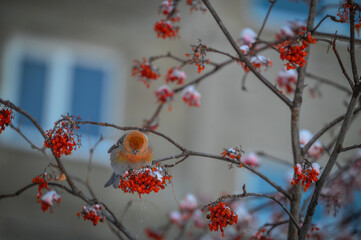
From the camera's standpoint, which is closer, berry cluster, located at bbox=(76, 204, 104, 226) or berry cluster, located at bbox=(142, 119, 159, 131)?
berry cluster, located at bbox=(76, 204, 104, 226)

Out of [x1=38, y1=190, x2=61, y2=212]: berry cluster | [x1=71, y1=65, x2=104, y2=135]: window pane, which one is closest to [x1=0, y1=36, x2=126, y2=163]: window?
[x1=71, y1=65, x2=104, y2=135]: window pane

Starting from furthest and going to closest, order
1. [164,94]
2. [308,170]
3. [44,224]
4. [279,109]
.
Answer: [279,109]
[44,224]
[164,94]
[308,170]

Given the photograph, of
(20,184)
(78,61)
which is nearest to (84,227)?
(20,184)

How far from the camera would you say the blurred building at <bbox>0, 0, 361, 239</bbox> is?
5832 millimetres

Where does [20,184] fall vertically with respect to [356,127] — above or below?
below

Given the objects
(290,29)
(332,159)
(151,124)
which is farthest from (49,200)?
(290,29)

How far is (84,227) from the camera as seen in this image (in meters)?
5.75

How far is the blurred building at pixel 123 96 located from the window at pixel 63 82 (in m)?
0.01

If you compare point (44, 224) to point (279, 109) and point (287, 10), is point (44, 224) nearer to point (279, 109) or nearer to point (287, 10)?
point (279, 109)

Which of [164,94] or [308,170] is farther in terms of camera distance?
[164,94]

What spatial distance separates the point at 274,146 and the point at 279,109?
500 millimetres

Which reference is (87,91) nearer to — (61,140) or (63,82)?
(63,82)

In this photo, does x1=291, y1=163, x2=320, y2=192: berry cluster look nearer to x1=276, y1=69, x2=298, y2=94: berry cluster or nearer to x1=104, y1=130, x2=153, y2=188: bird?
x1=104, y1=130, x2=153, y2=188: bird

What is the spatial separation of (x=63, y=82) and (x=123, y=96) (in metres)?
0.82
